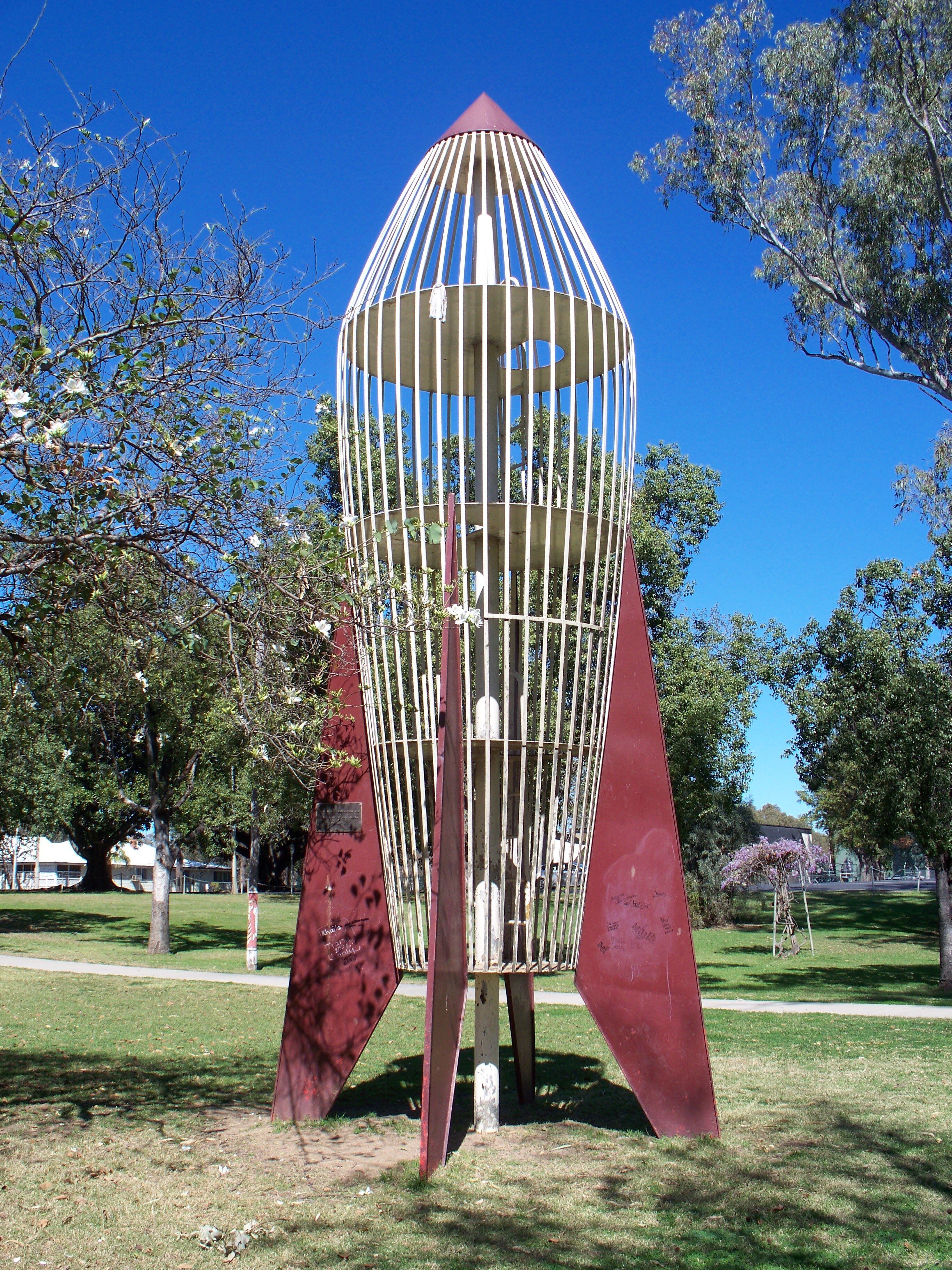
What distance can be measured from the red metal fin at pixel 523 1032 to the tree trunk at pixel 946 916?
11.2 metres

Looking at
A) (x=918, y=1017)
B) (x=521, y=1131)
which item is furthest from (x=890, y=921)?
(x=521, y=1131)

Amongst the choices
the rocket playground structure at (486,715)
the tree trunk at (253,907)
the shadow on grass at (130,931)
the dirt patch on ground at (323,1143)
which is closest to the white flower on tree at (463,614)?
the rocket playground structure at (486,715)

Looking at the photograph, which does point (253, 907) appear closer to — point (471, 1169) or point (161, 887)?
point (161, 887)

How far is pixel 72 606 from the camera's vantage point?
20.3ft

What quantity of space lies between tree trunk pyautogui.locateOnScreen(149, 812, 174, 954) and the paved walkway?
1743mm

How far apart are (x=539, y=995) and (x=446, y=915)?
10238mm

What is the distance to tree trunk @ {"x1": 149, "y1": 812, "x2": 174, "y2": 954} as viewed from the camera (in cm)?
1830

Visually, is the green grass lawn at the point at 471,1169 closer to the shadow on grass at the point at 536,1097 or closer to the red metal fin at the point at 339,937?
the shadow on grass at the point at 536,1097

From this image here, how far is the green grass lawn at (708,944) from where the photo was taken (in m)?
17.0

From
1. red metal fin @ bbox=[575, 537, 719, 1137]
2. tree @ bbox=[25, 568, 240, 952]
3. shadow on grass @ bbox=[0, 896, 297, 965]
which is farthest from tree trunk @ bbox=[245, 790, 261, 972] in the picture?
red metal fin @ bbox=[575, 537, 719, 1137]

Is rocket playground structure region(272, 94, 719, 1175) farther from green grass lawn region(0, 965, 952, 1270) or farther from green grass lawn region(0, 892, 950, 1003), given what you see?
green grass lawn region(0, 892, 950, 1003)

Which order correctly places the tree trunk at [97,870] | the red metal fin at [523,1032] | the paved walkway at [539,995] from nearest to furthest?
the red metal fin at [523,1032] < the paved walkway at [539,995] < the tree trunk at [97,870]

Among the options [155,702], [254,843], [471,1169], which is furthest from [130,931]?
[471,1169]

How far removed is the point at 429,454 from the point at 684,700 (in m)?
12.0
